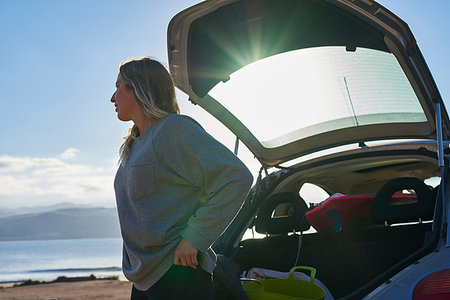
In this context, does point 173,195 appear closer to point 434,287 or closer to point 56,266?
point 434,287

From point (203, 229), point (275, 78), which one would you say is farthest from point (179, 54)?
point (203, 229)

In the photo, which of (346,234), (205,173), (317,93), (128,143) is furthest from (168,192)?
(317,93)

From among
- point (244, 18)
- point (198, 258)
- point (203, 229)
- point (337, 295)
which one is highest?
point (244, 18)

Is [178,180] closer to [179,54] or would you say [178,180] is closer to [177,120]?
[177,120]

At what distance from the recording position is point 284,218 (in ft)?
10.7

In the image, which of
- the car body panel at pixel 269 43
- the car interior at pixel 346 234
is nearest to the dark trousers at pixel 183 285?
the car interior at pixel 346 234

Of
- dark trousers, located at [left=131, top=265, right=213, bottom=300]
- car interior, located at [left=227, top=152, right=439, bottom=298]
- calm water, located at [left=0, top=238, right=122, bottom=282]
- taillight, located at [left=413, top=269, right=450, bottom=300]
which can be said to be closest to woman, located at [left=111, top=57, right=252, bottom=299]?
dark trousers, located at [left=131, top=265, right=213, bottom=300]

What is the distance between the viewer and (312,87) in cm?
344

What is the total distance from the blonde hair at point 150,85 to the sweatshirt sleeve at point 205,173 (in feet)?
0.41

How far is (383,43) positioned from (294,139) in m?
1.26

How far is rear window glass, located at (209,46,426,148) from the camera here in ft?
10.4

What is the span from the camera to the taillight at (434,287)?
1700 millimetres

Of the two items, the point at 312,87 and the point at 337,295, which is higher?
the point at 312,87

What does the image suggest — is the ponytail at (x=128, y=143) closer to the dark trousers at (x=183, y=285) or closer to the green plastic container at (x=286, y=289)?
the dark trousers at (x=183, y=285)
